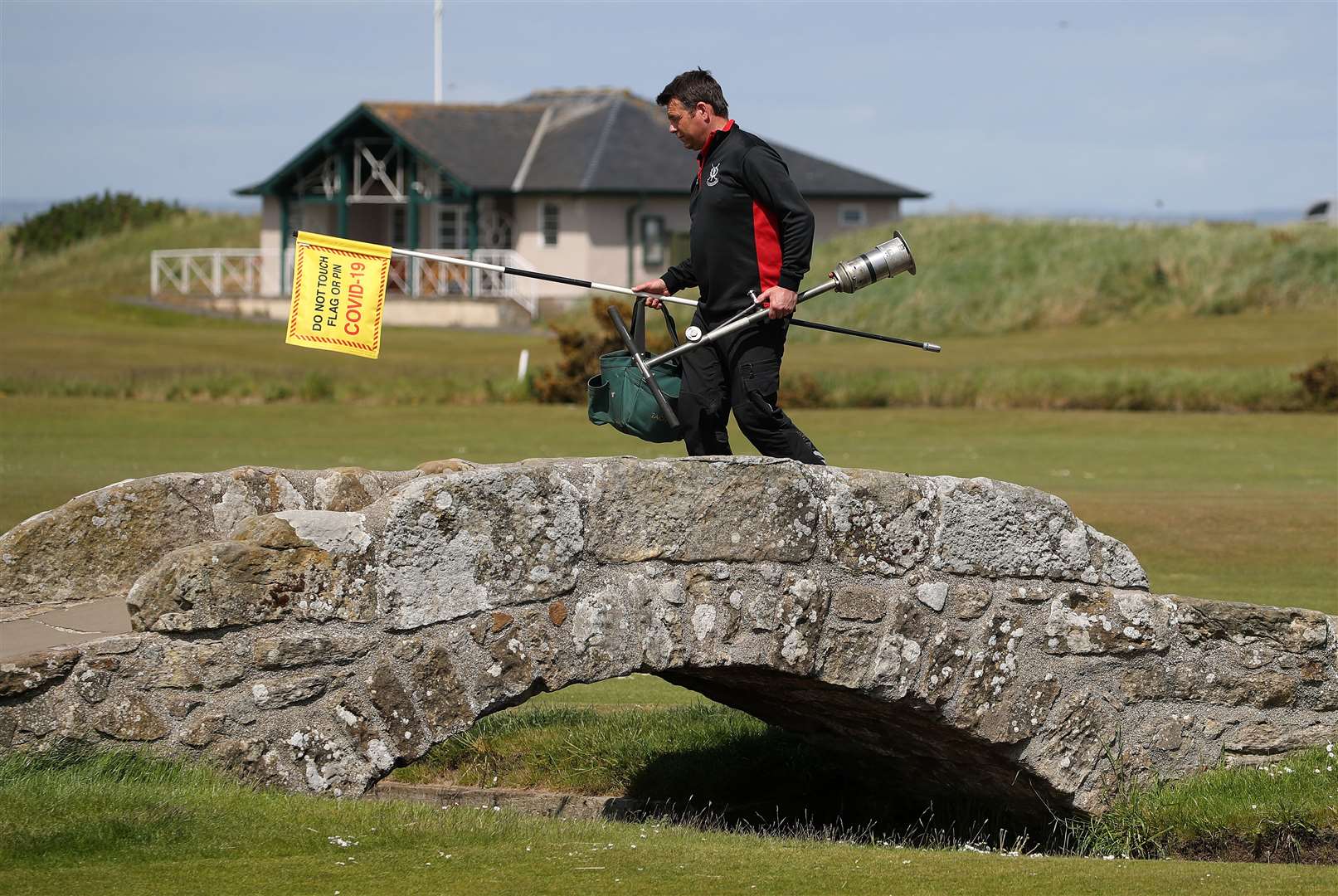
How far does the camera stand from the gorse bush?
77938 millimetres

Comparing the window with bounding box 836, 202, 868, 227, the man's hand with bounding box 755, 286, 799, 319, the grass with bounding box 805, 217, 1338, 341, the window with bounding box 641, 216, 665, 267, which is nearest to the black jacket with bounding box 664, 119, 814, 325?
the man's hand with bounding box 755, 286, 799, 319

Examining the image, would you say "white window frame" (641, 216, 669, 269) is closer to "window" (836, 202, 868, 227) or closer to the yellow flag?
"window" (836, 202, 868, 227)

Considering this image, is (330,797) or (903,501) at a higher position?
(903,501)

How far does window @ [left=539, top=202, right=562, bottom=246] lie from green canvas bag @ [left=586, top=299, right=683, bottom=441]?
2087 inches

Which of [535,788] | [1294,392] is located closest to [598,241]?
[1294,392]

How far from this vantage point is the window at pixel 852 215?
66750 mm

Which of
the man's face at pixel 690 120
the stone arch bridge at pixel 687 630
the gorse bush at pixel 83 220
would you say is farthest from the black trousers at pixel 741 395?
the gorse bush at pixel 83 220

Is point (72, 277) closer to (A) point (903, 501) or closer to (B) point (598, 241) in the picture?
(B) point (598, 241)

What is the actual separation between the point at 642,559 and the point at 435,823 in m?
1.33

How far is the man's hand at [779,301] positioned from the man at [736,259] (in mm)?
78

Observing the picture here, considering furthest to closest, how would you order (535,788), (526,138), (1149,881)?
(526,138) < (535,788) < (1149,881)

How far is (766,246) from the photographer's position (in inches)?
326

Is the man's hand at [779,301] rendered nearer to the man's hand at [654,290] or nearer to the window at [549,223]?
the man's hand at [654,290]

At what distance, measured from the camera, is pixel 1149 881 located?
22.1 feet
